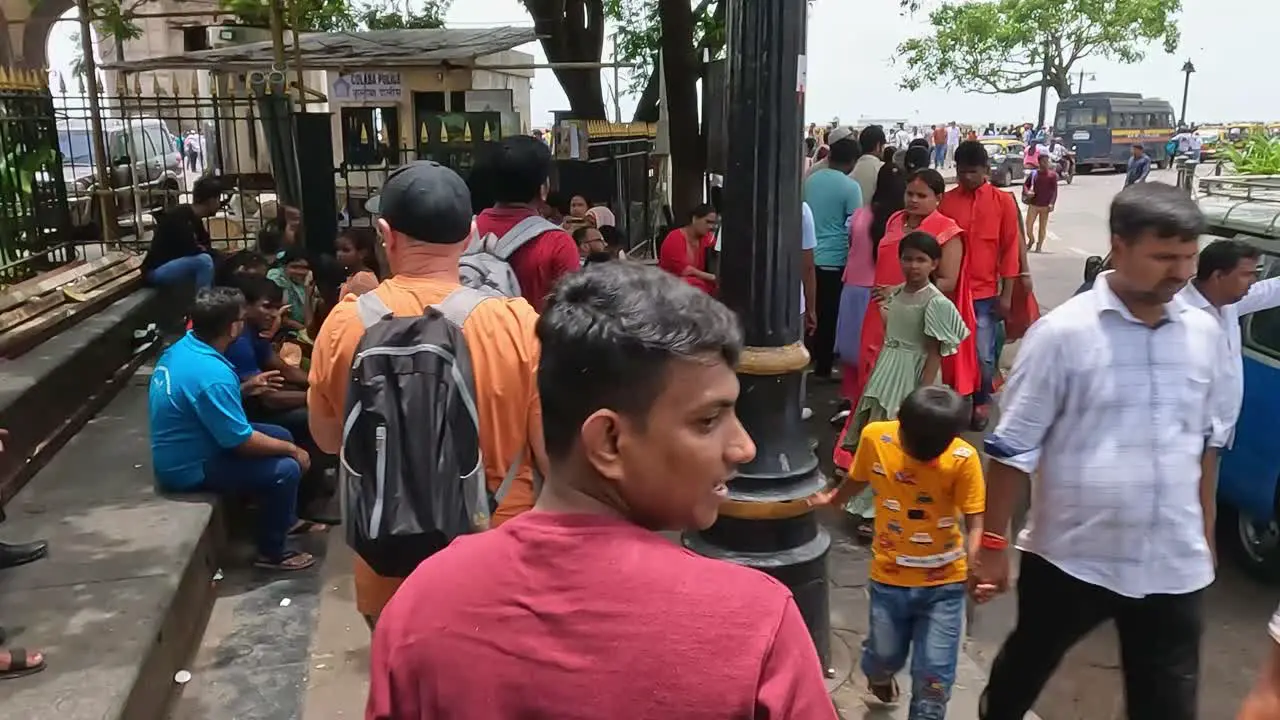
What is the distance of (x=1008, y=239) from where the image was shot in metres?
6.58

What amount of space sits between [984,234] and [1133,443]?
4024mm

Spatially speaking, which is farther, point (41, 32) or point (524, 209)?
point (41, 32)

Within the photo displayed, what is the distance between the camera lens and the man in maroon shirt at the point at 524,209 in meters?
3.73

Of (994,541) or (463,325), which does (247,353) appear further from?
(994,541)

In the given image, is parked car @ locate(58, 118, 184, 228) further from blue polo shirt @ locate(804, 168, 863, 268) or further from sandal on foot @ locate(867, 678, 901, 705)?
sandal on foot @ locate(867, 678, 901, 705)

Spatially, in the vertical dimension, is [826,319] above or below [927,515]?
below

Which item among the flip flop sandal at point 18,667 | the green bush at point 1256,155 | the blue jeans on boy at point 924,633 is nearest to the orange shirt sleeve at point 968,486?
the blue jeans on boy at point 924,633

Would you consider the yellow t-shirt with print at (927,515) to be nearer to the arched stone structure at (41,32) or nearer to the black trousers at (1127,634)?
the black trousers at (1127,634)

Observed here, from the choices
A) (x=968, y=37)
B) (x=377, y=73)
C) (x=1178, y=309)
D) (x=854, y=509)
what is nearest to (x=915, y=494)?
(x=1178, y=309)

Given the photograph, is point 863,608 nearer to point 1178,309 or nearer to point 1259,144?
point 1178,309

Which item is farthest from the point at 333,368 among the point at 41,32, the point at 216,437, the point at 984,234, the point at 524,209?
the point at 41,32

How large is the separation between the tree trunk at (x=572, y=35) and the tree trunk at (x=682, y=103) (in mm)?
2928

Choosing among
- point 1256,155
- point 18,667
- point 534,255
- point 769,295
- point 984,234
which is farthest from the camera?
point 1256,155

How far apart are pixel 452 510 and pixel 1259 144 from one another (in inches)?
414
